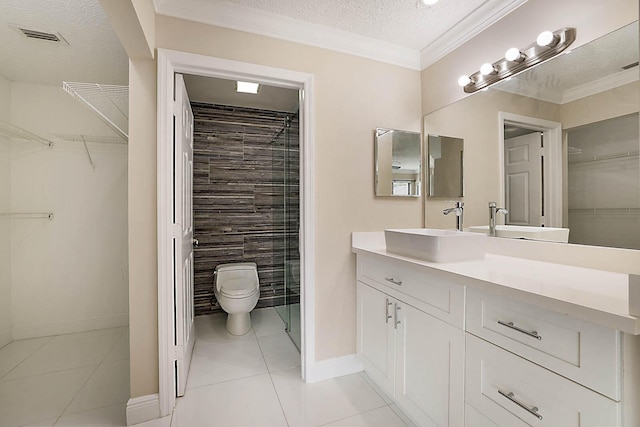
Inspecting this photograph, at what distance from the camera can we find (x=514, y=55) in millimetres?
1508

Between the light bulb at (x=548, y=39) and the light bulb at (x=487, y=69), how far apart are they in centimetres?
27

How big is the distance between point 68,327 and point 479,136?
150 inches

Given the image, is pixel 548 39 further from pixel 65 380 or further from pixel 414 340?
pixel 65 380

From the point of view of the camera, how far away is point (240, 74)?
1.74m

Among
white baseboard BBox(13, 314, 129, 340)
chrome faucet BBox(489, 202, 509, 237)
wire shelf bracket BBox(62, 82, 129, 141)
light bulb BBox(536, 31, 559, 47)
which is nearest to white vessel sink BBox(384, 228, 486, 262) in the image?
chrome faucet BBox(489, 202, 509, 237)

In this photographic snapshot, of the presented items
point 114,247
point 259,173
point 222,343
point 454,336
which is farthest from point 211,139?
point 454,336

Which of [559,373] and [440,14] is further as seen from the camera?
[440,14]

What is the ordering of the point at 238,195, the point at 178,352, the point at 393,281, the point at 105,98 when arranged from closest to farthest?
the point at 393,281, the point at 178,352, the point at 105,98, the point at 238,195

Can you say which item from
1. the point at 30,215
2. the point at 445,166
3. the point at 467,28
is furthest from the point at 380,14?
the point at 30,215

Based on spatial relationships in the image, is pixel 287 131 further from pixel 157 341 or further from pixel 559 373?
pixel 559 373

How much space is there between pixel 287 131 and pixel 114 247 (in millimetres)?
2021

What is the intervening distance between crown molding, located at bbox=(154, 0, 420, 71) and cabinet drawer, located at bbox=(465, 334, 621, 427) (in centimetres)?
193

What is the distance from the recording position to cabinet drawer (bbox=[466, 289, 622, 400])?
0.75 metres

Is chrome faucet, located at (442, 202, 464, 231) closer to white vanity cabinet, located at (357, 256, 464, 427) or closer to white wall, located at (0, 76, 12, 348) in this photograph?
white vanity cabinet, located at (357, 256, 464, 427)
